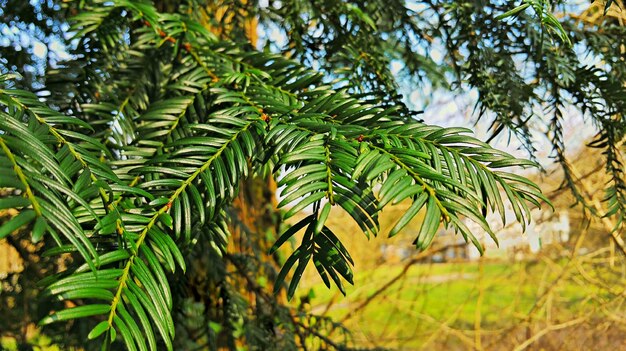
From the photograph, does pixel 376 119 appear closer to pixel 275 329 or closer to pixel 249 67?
pixel 249 67

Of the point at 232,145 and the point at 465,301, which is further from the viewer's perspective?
the point at 465,301

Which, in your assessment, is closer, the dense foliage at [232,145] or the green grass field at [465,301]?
the dense foliage at [232,145]

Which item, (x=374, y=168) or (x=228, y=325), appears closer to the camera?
(x=374, y=168)

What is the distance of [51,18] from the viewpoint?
1104mm

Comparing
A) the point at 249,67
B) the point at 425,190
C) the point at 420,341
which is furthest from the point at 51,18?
the point at 420,341

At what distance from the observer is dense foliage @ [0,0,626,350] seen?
314 millimetres

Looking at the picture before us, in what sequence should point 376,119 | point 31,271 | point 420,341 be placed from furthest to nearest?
point 420,341
point 31,271
point 376,119

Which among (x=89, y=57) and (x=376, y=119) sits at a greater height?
(x=89, y=57)

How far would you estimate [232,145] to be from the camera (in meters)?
0.42

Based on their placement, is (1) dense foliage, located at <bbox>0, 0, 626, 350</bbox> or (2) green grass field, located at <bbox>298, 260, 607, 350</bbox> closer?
(1) dense foliage, located at <bbox>0, 0, 626, 350</bbox>

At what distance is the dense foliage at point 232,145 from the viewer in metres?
0.31

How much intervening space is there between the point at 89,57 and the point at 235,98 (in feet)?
1.15

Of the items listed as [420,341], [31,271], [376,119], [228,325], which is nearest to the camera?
[376,119]

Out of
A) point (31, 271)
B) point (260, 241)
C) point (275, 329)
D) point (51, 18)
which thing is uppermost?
point (51, 18)
